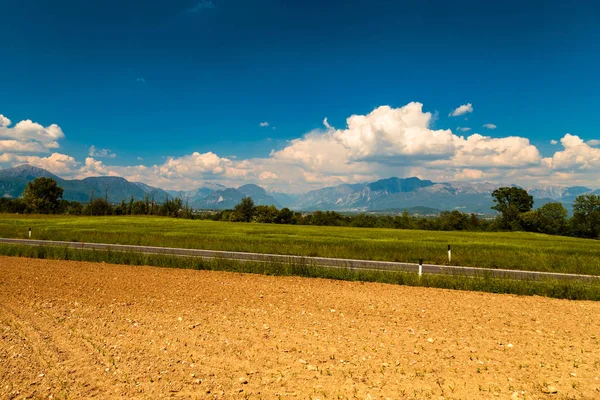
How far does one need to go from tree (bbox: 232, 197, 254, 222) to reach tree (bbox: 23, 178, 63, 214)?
61931mm

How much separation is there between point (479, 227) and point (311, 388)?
105023 mm

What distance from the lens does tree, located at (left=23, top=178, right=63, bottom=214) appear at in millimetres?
108463

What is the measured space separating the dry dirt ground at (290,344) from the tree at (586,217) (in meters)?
96.8

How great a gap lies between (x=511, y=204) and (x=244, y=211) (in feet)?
296

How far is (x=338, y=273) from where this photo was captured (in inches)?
667

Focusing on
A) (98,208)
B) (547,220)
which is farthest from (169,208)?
(547,220)

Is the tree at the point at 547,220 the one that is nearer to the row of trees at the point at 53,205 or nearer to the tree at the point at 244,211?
the tree at the point at 244,211

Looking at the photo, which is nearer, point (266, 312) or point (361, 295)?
point (266, 312)

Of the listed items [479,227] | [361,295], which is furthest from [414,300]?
[479,227]

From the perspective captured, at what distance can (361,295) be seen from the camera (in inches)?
511

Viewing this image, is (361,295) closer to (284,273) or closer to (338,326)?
(338,326)

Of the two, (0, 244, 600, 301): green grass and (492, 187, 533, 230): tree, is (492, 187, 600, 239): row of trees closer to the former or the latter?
(492, 187, 533, 230): tree

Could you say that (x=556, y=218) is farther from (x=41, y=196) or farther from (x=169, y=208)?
(x=41, y=196)

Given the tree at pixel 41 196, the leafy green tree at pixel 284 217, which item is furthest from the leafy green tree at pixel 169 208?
the leafy green tree at pixel 284 217
